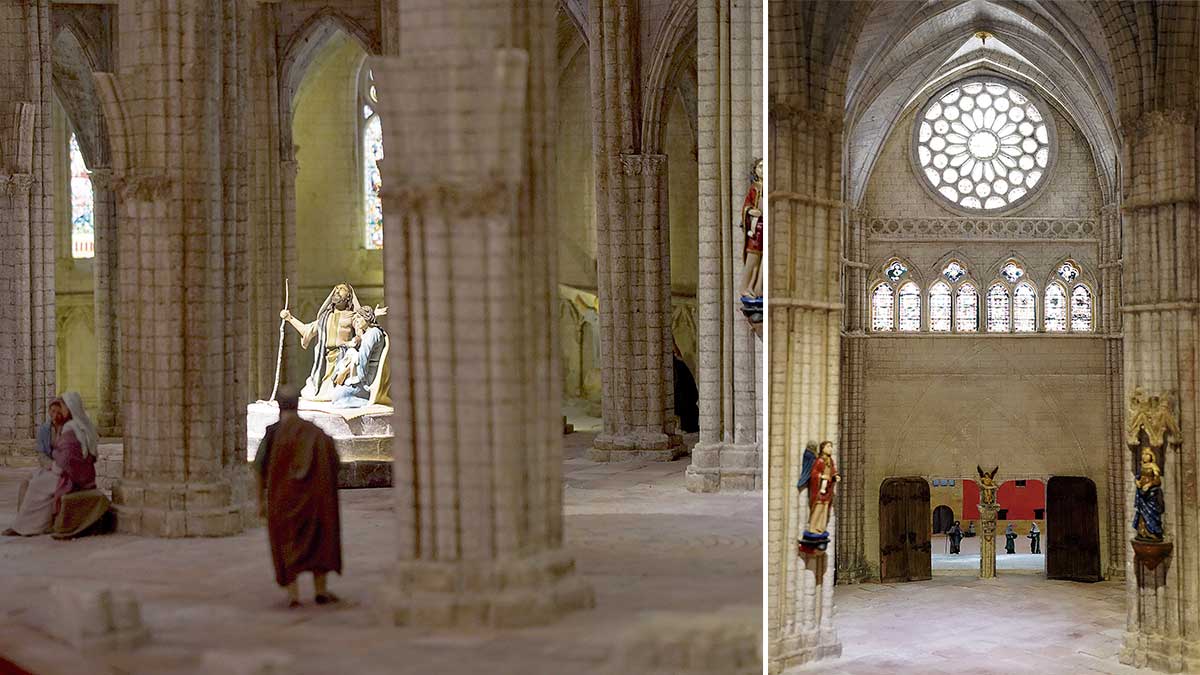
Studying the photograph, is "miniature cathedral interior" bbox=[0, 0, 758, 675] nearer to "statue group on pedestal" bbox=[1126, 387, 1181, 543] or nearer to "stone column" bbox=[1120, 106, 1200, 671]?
"statue group on pedestal" bbox=[1126, 387, 1181, 543]

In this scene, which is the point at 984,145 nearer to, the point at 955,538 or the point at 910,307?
the point at 910,307

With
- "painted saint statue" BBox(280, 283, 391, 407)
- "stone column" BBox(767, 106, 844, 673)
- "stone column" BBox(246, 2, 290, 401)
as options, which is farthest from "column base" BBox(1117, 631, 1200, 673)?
"stone column" BBox(246, 2, 290, 401)

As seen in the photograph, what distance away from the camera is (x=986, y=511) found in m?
22.2

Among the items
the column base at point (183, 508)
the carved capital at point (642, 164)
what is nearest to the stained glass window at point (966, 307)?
the carved capital at point (642, 164)

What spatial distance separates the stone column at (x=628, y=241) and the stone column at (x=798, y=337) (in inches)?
309

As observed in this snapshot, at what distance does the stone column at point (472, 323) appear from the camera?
6.88 meters

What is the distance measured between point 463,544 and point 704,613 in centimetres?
117

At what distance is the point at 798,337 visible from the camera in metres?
11.4

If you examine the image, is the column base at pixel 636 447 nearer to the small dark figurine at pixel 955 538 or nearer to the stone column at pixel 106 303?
the stone column at pixel 106 303

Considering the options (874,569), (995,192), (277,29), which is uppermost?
(277,29)

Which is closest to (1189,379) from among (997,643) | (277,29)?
(997,643)

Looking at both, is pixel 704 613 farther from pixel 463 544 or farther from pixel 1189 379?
pixel 1189 379

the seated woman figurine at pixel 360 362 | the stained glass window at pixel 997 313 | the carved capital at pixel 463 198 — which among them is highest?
the carved capital at pixel 463 198

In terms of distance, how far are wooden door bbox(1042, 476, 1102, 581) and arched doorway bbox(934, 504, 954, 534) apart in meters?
5.59
